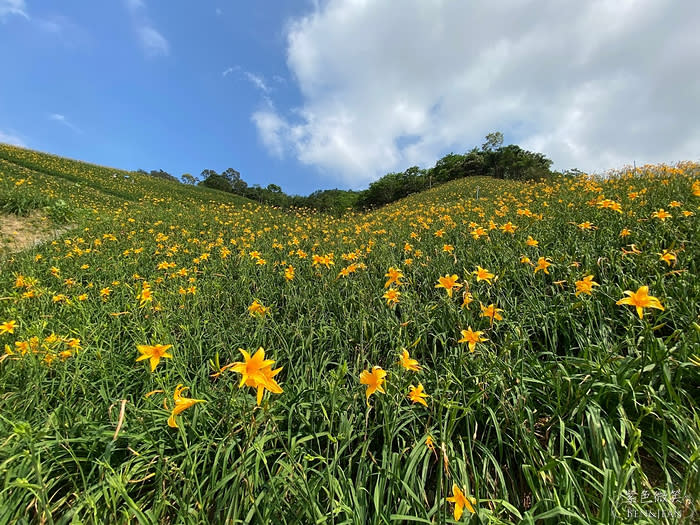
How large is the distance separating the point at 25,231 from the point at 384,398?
32.5 ft

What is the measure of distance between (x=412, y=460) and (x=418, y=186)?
121 ft

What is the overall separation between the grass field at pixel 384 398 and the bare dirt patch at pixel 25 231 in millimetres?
4512

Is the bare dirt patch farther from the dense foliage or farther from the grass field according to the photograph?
the dense foliage

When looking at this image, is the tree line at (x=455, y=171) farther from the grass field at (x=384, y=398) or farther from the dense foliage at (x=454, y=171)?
the grass field at (x=384, y=398)

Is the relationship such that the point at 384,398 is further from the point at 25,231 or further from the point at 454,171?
the point at 454,171

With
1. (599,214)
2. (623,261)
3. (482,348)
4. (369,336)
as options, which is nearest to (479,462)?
(482,348)

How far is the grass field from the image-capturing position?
1182 mm

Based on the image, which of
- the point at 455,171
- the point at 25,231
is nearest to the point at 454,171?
the point at 455,171

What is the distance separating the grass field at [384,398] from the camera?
1.18 meters

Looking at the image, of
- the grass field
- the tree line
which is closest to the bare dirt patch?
the grass field

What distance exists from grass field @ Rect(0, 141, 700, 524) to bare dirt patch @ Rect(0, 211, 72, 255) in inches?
178

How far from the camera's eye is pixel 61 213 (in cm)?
808

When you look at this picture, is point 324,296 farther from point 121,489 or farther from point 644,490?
point 644,490

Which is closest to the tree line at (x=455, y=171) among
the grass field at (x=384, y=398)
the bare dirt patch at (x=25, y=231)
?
the bare dirt patch at (x=25, y=231)
